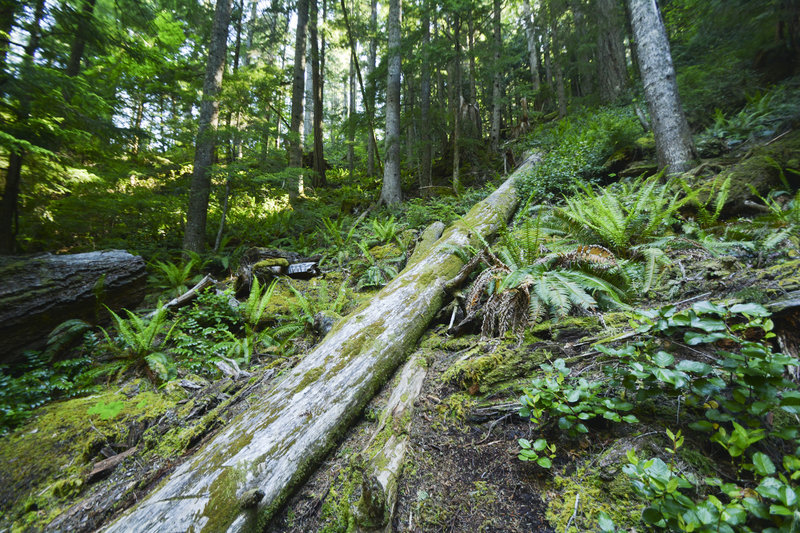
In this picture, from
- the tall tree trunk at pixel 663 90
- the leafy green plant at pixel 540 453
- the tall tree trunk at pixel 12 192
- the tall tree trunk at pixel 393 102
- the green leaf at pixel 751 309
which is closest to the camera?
the green leaf at pixel 751 309

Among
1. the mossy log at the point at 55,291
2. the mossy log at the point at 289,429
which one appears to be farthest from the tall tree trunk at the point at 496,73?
the mossy log at the point at 55,291

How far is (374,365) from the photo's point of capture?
258cm

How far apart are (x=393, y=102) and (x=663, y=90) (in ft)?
21.6

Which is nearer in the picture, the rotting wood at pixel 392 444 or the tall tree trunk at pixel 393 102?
the rotting wood at pixel 392 444

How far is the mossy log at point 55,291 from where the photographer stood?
350 cm

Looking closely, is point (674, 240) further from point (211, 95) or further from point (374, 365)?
point (211, 95)

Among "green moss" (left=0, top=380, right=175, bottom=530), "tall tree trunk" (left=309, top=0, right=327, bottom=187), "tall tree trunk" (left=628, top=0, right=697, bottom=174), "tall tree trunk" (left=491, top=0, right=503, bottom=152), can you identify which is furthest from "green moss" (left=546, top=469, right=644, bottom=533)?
"tall tree trunk" (left=309, top=0, right=327, bottom=187)

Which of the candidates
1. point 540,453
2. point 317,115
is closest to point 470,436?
point 540,453

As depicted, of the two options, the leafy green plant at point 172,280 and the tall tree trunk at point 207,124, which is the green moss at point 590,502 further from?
the tall tree trunk at point 207,124

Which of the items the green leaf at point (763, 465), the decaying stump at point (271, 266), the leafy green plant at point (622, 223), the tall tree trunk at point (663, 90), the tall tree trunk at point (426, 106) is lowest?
the green leaf at point (763, 465)

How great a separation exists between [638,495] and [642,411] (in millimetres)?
416

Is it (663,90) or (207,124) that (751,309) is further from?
(207,124)

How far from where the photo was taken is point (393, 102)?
29.5 ft

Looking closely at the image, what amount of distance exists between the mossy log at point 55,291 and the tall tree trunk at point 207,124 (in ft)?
8.30
